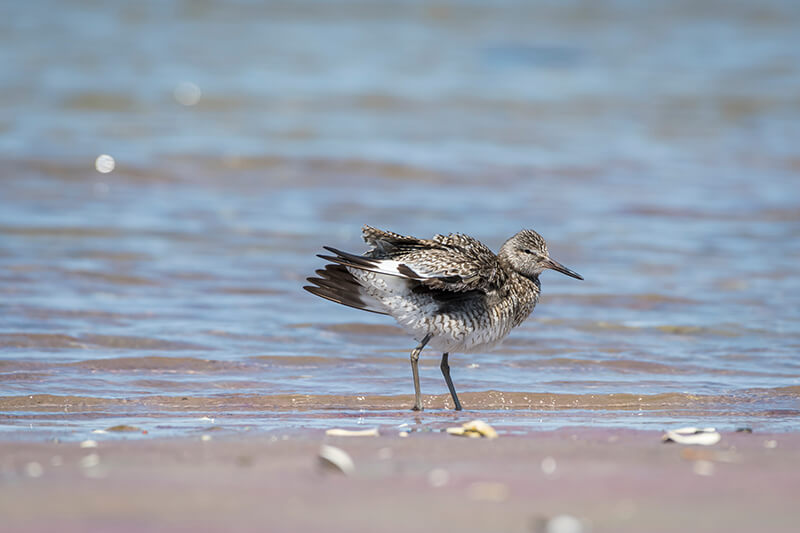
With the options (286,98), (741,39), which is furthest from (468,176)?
(741,39)

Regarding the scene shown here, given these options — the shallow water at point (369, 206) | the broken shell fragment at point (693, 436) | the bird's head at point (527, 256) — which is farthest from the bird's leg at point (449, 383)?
the broken shell fragment at point (693, 436)

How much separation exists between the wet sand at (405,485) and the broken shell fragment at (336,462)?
0.03m

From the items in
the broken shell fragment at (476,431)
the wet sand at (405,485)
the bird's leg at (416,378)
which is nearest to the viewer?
the wet sand at (405,485)

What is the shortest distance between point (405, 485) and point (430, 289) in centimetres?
209

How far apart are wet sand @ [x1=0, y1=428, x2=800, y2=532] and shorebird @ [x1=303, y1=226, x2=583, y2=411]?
121 centimetres

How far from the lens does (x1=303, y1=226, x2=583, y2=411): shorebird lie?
18.3ft

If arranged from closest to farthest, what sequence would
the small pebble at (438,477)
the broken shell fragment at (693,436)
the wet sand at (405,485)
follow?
1. the wet sand at (405,485)
2. the small pebble at (438,477)
3. the broken shell fragment at (693,436)

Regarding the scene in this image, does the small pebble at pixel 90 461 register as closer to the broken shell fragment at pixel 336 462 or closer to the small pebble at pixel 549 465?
the broken shell fragment at pixel 336 462

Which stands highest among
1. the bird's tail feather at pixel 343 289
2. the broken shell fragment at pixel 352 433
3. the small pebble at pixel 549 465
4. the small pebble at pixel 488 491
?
the bird's tail feather at pixel 343 289

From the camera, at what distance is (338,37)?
22656mm

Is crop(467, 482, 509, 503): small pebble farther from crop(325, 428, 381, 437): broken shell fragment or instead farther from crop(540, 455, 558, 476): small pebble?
crop(325, 428, 381, 437): broken shell fragment

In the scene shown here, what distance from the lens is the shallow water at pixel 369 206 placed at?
242 inches

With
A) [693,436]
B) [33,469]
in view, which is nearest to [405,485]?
[33,469]

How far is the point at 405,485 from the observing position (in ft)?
11.9
